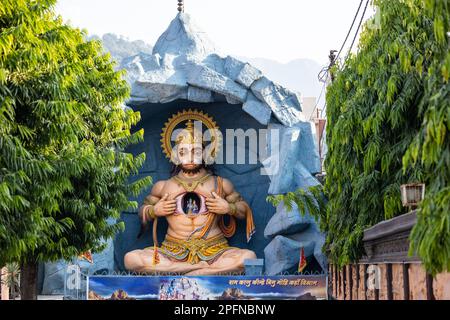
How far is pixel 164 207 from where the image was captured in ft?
57.5

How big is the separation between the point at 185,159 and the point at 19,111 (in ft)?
30.3

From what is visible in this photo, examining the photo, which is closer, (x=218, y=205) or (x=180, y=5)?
(x=218, y=205)

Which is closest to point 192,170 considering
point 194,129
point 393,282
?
point 194,129

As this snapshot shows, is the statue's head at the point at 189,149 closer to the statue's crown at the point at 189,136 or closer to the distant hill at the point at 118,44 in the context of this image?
the statue's crown at the point at 189,136

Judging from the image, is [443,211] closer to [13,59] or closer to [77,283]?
[13,59]

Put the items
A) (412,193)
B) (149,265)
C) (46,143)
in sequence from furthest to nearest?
(149,265) → (46,143) → (412,193)

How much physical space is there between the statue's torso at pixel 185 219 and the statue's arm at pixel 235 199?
0.31 metres

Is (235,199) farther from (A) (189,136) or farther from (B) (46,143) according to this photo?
(B) (46,143)

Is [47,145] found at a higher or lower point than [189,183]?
lower

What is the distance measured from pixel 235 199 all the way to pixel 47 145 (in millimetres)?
9022

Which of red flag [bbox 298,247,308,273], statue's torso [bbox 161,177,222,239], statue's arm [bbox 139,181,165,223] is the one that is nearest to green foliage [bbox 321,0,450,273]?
red flag [bbox 298,247,308,273]

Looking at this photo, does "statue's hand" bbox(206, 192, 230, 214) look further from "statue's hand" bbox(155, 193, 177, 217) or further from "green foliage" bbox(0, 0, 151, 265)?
"green foliage" bbox(0, 0, 151, 265)

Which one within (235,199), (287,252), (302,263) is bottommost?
(302,263)

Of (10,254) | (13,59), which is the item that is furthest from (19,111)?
(10,254)
